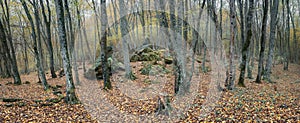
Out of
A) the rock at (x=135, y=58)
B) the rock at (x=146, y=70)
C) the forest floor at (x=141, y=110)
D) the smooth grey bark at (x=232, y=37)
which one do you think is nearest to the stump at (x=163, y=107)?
the forest floor at (x=141, y=110)

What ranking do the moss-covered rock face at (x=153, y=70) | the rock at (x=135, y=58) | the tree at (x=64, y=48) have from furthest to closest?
the rock at (x=135, y=58)
the moss-covered rock face at (x=153, y=70)
the tree at (x=64, y=48)

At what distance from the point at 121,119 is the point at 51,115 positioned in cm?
229

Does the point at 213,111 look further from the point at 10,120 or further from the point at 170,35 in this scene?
the point at 10,120

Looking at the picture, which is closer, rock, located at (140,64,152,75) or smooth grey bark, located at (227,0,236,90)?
smooth grey bark, located at (227,0,236,90)

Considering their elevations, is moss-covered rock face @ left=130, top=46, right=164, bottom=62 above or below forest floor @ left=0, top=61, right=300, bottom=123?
above

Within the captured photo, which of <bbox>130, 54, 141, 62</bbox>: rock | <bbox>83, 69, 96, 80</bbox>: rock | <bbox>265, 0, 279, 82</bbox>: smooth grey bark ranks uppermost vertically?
<bbox>265, 0, 279, 82</bbox>: smooth grey bark

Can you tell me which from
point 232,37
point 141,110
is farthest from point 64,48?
point 232,37

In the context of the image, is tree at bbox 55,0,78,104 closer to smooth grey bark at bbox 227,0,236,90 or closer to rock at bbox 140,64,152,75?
smooth grey bark at bbox 227,0,236,90

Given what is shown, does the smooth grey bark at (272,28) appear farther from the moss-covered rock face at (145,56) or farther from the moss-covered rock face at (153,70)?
the moss-covered rock face at (145,56)

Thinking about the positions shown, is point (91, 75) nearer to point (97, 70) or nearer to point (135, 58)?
point (97, 70)

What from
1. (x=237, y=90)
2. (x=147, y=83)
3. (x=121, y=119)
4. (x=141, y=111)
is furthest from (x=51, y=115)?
(x=237, y=90)

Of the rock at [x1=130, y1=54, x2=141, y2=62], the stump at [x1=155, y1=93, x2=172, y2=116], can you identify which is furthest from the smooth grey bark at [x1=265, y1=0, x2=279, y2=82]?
the rock at [x1=130, y1=54, x2=141, y2=62]

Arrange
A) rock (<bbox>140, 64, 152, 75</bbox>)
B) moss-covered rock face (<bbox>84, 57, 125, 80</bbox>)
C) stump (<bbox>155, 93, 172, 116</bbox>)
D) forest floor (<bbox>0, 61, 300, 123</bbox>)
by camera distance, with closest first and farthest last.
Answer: forest floor (<bbox>0, 61, 300, 123</bbox>) < stump (<bbox>155, 93, 172, 116</bbox>) < moss-covered rock face (<bbox>84, 57, 125, 80</bbox>) < rock (<bbox>140, 64, 152, 75</bbox>)

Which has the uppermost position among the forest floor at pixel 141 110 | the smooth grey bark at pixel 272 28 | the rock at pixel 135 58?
the smooth grey bark at pixel 272 28
